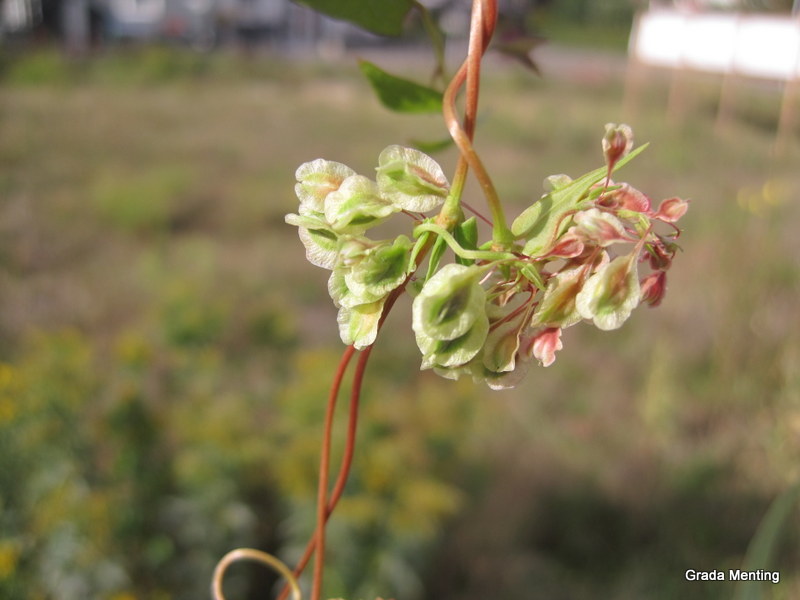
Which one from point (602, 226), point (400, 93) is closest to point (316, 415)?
point (400, 93)

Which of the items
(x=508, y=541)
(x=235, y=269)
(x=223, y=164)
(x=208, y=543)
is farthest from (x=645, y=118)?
(x=208, y=543)

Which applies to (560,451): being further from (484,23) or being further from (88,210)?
(88,210)

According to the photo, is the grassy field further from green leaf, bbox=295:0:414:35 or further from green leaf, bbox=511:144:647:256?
green leaf, bbox=511:144:647:256

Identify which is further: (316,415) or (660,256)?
(316,415)

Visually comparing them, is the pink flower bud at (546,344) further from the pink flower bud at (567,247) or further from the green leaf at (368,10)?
the green leaf at (368,10)

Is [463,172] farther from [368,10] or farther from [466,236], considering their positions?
[368,10]

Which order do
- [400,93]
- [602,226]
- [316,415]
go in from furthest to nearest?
[316,415] < [400,93] < [602,226]

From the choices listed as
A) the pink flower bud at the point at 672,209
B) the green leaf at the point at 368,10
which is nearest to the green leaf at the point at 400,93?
the green leaf at the point at 368,10

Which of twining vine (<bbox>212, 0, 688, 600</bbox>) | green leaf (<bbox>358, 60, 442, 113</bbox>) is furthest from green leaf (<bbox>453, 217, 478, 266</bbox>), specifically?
green leaf (<bbox>358, 60, 442, 113</bbox>)
